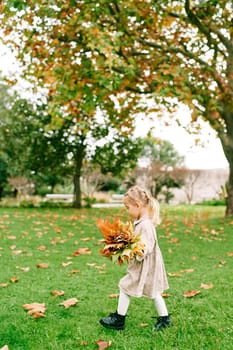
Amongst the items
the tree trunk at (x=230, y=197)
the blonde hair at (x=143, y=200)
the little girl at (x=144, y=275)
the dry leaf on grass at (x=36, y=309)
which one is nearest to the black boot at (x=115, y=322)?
the little girl at (x=144, y=275)

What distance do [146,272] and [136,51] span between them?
9723 mm

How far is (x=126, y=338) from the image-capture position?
374 cm

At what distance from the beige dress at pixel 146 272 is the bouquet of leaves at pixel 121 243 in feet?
0.52

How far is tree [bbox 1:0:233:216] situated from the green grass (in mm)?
3539

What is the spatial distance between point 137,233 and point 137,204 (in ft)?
0.94

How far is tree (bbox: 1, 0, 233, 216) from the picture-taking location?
9953mm

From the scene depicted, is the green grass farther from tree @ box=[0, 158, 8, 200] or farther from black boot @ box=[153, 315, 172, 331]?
tree @ box=[0, 158, 8, 200]

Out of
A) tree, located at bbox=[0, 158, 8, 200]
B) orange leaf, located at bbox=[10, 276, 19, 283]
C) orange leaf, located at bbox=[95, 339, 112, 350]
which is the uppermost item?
tree, located at bbox=[0, 158, 8, 200]

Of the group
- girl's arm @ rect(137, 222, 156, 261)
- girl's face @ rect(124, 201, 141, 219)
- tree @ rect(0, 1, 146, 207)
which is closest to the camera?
girl's arm @ rect(137, 222, 156, 261)

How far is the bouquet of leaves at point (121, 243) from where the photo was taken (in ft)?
12.3

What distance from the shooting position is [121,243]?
376 cm

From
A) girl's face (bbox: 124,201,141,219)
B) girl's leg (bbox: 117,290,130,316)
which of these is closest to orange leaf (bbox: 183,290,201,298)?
girl's leg (bbox: 117,290,130,316)

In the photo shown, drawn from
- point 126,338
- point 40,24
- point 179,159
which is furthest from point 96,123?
point 179,159

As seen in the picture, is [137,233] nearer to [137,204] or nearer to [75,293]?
[137,204]
